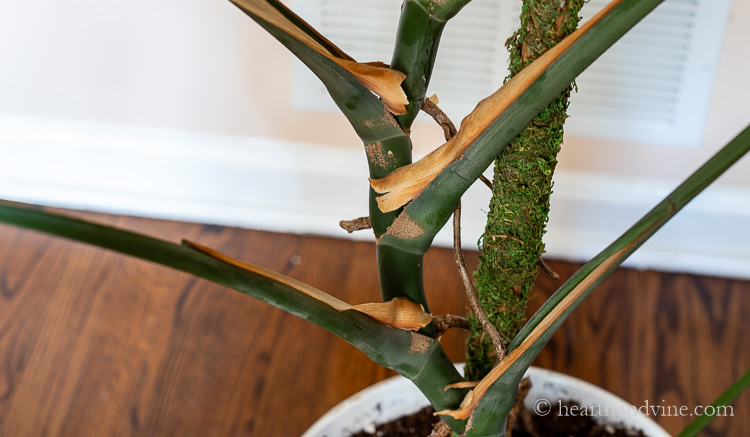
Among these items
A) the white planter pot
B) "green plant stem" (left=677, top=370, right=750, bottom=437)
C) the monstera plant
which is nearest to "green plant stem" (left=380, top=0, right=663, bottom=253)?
the monstera plant

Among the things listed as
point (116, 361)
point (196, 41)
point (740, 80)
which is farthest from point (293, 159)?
point (740, 80)

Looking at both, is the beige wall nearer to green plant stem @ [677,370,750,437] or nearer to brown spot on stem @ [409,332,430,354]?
brown spot on stem @ [409,332,430,354]

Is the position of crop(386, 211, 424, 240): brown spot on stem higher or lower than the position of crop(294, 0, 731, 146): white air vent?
lower

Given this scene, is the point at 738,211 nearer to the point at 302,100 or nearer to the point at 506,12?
the point at 506,12

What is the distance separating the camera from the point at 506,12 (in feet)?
3.09

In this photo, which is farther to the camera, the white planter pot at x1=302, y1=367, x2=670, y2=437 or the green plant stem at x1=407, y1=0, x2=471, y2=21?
the white planter pot at x1=302, y1=367, x2=670, y2=437

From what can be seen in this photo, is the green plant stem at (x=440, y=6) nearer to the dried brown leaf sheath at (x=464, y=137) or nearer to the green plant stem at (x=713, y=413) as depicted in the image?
the dried brown leaf sheath at (x=464, y=137)

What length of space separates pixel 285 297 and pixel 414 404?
38cm

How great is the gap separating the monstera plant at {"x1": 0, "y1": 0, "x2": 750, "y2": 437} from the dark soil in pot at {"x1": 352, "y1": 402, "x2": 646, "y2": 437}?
0.18 m

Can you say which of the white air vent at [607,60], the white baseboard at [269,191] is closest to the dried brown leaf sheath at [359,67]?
the white air vent at [607,60]

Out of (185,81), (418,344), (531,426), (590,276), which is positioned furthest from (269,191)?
(590,276)

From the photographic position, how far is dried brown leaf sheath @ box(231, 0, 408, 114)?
309 millimetres

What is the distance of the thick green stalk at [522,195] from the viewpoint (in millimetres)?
361

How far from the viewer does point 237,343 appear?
3.39 ft
